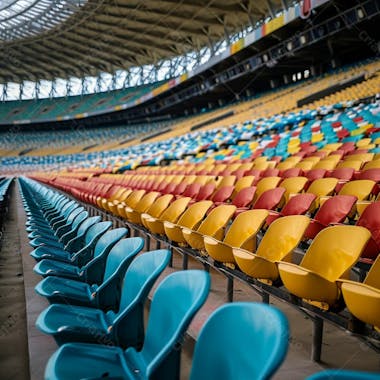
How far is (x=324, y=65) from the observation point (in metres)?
27.6

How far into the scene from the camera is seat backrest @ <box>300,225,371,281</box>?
2527mm

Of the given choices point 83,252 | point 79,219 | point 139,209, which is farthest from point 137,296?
point 139,209

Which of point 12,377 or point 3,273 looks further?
point 3,273

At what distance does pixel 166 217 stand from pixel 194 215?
597mm

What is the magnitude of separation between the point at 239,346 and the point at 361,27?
22179 millimetres

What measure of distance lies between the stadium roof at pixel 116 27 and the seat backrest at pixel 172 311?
3141 cm

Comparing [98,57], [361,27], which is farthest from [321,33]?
[98,57]

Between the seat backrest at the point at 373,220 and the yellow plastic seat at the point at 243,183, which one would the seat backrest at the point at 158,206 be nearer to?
the yellow plastic seat at the point at 243,183

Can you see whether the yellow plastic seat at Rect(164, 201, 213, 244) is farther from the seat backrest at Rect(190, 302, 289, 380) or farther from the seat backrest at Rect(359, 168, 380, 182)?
the seat backrest at Rect(190, 302, 289, 380)

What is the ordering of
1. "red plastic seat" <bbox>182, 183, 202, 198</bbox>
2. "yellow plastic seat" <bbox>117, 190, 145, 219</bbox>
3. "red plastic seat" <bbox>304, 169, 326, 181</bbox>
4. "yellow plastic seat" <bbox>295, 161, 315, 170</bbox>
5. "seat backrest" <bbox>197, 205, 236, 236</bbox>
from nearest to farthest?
"seat backrest" <bbox>197, 205, 236, 236</bbox>, "red plastic seat" <bbox>304, 169, 326, 181</bbox>, "yellow plastic seat" <bbox>117, 190, 145, 219</bbox>, "red plastic seat" <bbox>182, 183, 202, 198</bbox>, "yellow plastic seat" <bbox>295, 161, 315, 170</bbox>

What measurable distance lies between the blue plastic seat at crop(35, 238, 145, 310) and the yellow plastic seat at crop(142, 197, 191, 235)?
1731 millimetres

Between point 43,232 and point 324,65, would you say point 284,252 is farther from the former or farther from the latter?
point 324,65

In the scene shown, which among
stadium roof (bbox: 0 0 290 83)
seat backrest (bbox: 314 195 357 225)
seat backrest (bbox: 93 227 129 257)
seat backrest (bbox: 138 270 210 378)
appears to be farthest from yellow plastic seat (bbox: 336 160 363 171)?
stadium roof (bbox: 0 0 290 83)

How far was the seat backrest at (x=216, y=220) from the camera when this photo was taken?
156 inches
